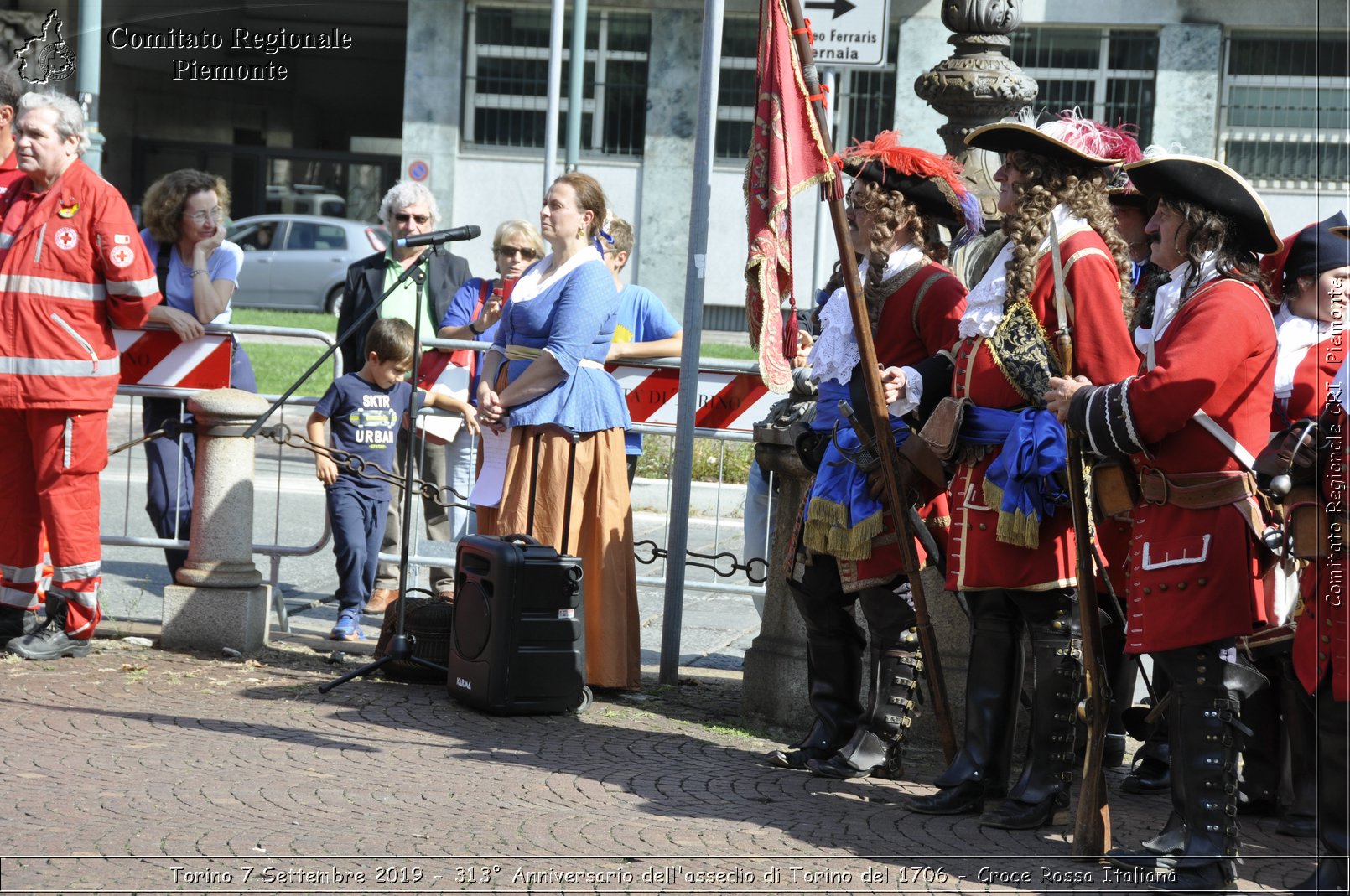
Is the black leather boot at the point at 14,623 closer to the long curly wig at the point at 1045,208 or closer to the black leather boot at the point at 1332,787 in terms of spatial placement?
the long curly wig at the point at 1045,208

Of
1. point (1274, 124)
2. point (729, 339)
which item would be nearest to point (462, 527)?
point (729, 339)

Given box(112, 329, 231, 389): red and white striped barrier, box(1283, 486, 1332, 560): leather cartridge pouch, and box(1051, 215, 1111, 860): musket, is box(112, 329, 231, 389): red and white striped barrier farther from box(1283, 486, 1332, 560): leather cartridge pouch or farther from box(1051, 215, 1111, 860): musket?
box(1283, 486, 1332, 560): leather cartridge pouch

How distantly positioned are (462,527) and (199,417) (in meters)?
1.95

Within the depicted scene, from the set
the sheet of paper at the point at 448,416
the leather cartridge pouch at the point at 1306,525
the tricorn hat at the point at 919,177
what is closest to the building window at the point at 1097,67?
the sheet of paper at the point at 448,416

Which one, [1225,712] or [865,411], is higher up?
[865,411]

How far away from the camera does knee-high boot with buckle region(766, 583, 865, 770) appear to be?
5.50 metres

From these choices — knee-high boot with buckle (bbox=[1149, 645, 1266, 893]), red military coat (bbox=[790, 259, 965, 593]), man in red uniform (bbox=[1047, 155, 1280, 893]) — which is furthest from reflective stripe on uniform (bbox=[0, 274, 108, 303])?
knee-high boot with buckle (bbox=[1149, 645, 1266, 893])

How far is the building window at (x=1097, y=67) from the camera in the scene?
2298 centimetres

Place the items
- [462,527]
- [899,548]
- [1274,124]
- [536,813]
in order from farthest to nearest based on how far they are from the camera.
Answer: [1274,124], [462,527], [899,548], [536,813]

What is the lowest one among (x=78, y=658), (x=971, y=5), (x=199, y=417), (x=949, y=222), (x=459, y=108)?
(x=78, y=658)

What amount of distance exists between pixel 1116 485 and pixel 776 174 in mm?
1650

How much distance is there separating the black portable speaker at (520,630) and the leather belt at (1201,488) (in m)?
2.51

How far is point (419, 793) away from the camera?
194 inches

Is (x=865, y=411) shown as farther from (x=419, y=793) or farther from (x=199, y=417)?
(x=199, y=417)
